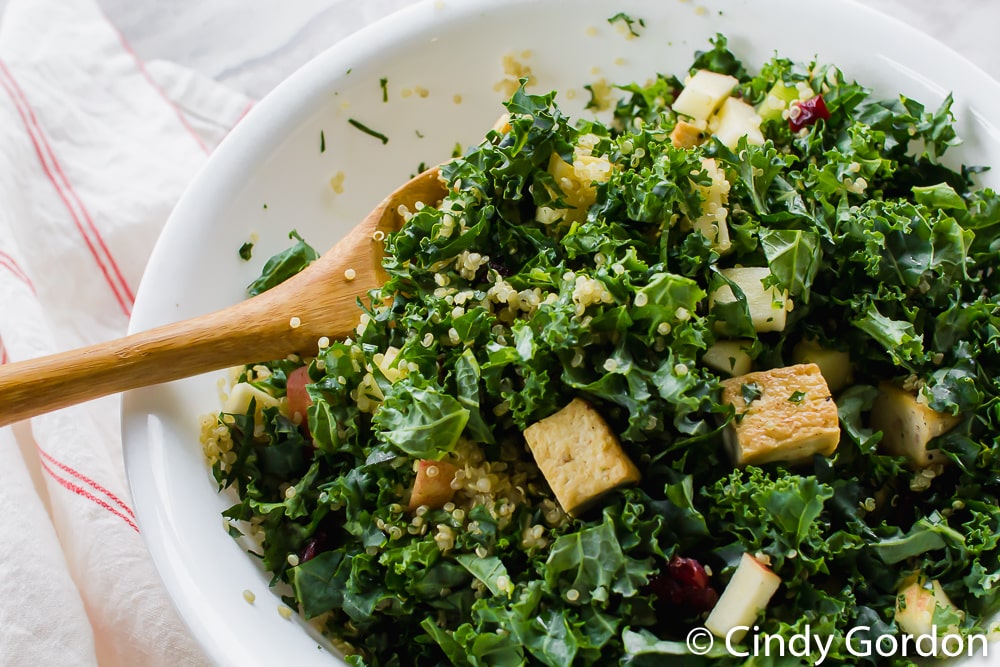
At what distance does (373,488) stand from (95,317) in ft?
5.44

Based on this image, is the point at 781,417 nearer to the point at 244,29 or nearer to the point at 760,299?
the point at 760,299

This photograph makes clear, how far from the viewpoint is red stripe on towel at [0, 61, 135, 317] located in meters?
3.53

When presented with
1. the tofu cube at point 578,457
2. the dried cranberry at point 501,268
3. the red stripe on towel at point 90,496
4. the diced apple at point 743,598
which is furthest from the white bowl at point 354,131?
the diced apple at point 743,598

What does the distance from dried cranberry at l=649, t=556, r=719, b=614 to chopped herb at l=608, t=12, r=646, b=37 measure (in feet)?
6.04

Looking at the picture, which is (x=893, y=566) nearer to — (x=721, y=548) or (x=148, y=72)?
(x=721, y=548)

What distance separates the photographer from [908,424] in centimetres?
248

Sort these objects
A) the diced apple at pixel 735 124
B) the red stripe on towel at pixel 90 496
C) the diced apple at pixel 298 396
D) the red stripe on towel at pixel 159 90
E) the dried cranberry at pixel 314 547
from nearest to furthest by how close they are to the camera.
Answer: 1. the dried cranberry at pixel 314 547
2. the diced apple at pixel 298 396
3. the diced apple at pixel 735 124
4. the red stripe on towel at pixel 90 496
5. the red stripe on towel at pixel 159 90

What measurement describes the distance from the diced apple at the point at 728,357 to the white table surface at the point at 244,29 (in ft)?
8.02

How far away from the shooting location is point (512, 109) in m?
2.59

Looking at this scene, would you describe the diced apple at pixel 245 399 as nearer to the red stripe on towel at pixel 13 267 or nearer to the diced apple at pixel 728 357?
the red stripe on towel at pixel 13 267

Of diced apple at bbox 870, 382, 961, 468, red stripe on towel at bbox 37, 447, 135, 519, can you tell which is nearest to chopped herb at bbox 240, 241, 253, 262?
red stripe on towel at bbox 37, 447, 135, 519

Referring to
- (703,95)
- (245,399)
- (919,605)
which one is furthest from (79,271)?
(919,605)

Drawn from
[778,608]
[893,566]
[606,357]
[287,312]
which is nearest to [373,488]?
[287,312]

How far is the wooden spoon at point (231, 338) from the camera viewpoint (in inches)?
95.0
